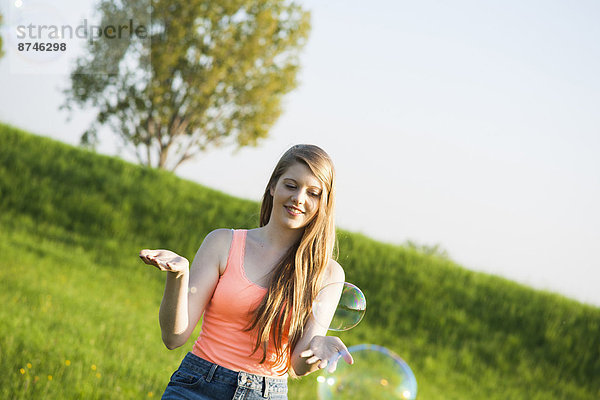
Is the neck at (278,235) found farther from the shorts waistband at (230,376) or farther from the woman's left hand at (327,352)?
the shorts waistband at (230,376)

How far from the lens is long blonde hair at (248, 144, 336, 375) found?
262cm

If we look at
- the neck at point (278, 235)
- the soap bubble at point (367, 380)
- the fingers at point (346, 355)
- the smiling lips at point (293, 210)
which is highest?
the smiling lips at point (293, 210)

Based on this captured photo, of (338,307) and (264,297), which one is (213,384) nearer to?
(264,297)

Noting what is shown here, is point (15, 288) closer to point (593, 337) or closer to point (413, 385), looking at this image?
point (413, 385)

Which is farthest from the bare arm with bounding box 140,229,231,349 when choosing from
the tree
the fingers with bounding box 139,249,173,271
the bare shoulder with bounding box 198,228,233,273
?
the tree

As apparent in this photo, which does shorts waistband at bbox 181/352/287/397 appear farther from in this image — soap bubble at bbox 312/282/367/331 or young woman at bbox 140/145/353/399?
soap bubble at bbox 312/282/367/331

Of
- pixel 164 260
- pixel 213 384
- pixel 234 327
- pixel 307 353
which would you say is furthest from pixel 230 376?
pixel 164 260

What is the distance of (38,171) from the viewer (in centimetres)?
1376

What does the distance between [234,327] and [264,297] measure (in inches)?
7.4

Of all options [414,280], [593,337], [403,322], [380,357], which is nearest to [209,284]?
[380,357]

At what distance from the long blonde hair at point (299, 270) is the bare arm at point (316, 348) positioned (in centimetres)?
4

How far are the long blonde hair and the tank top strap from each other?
0.56ft

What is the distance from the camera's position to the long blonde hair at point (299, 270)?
8.59ft

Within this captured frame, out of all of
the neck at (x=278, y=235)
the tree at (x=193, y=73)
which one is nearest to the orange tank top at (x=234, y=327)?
the neck at (x=278, y=235)
